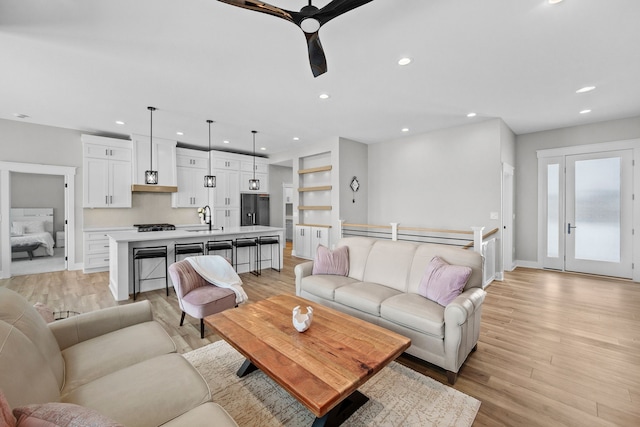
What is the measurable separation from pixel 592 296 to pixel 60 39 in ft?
24.0

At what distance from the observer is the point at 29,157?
17.3ft

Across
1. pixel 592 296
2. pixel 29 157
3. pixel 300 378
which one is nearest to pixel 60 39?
pixel 300 378

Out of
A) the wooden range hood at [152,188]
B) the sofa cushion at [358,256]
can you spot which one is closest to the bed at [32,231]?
the wooden range hood at [152,188]

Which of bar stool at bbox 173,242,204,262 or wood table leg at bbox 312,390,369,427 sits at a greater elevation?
bar stool at bbox 173,242,204,262

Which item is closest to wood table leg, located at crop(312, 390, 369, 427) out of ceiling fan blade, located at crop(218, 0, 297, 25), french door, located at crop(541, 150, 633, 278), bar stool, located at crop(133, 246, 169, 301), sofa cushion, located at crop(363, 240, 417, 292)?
sofa cushion, located at crop(363, 240, 417, 292)

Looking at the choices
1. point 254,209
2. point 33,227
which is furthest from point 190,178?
point 33,227

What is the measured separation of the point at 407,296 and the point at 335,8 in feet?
8.01

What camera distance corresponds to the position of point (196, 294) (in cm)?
289

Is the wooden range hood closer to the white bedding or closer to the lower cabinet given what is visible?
the white bedding

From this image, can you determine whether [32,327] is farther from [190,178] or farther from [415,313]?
[190,178]

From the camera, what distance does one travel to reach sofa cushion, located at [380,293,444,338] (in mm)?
2201

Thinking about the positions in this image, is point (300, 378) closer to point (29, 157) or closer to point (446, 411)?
point (446, 411)

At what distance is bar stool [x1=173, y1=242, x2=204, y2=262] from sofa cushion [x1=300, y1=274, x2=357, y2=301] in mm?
2124

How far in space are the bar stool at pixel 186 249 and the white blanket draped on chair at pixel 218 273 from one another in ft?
4.69
